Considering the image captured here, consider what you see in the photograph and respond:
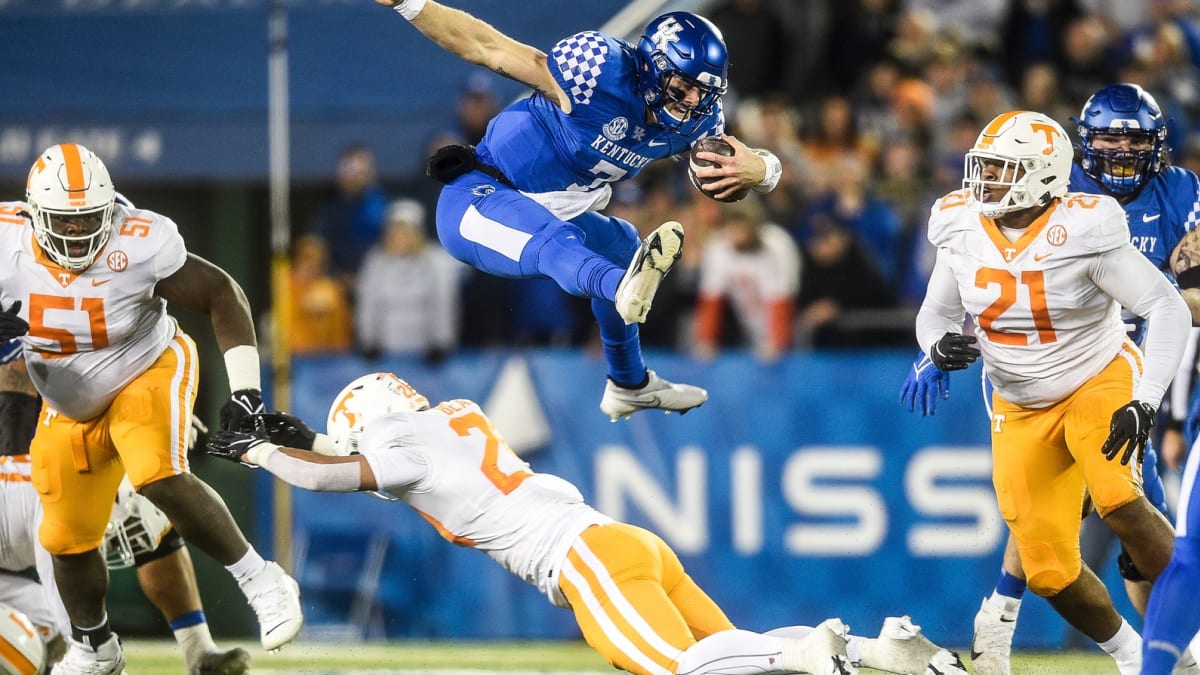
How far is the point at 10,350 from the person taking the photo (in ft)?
25.4

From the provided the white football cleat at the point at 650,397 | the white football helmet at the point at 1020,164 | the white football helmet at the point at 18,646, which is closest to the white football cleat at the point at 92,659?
the white football helmet at the point at 18,646

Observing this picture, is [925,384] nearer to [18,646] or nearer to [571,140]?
[571,140]

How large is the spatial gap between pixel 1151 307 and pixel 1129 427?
0.53m

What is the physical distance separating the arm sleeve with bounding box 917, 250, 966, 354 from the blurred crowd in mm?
3593

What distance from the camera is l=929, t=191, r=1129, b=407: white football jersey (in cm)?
703

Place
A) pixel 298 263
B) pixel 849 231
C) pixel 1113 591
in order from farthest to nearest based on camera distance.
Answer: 1. pixel 298 263
2. pixel 849 231
3. pixel 1113 591

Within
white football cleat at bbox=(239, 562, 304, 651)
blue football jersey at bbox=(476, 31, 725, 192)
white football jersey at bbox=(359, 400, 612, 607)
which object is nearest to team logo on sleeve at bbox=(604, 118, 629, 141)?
blue football jersey at bbox=(476, 31, 725, 192)

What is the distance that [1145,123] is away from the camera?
7773 millimetres

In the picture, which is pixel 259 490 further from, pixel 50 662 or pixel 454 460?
pixel 454 460

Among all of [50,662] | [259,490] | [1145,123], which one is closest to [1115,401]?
[1145,123]

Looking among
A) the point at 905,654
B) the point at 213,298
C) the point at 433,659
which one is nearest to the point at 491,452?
the point at 213,298

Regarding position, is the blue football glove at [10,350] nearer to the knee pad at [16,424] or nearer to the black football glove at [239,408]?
the knee pad at [16,424]

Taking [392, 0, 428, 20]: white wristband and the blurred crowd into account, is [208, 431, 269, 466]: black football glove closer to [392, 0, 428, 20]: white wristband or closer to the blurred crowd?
[392, 0, 428, 20]: white wristband

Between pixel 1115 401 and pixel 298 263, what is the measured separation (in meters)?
6.75
